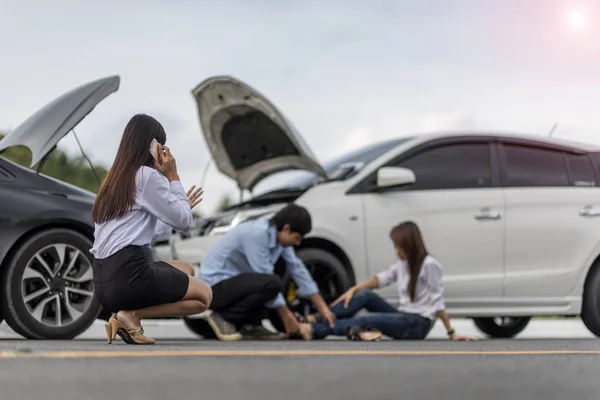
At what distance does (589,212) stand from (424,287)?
6.87 feet

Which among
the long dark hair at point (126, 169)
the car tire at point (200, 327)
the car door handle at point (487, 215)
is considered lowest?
the car tire at point (200, 327)

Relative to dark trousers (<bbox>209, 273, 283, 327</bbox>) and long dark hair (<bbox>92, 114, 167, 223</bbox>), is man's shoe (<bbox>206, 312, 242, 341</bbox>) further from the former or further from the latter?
long dark hair (<bbox>92, 114, 167, 223</bbox>)

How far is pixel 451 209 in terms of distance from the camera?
8945 millimetres

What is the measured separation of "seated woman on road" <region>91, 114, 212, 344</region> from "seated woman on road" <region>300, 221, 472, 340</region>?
2.50 metres

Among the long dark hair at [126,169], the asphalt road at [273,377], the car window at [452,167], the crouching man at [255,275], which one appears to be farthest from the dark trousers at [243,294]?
the asphalt road at [273,377]

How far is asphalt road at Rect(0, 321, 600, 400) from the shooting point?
3.61 m

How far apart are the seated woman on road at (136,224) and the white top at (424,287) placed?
2929mm

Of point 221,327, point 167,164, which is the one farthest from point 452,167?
point 167,164

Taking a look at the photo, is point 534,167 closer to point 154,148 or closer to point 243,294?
point 243,294

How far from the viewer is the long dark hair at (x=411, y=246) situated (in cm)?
820

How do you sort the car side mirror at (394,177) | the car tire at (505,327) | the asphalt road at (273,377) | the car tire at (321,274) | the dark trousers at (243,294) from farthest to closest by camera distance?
the car tire at (505,327), the car side mirror at (394,177), the car tire at (321,274), the dark trousers at (243,294), the asphalt road at (273,377)

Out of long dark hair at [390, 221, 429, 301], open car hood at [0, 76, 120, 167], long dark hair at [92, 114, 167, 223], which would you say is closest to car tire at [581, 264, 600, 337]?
long dark hair at [390, 221, 429, 301]

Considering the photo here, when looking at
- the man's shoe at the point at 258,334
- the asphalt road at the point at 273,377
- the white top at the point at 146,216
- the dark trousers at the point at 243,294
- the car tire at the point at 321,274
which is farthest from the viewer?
the car tire at the point at 321,274

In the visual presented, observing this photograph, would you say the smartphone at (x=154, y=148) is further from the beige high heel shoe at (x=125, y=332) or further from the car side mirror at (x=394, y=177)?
the car side mirror at (x=394, y=177)
